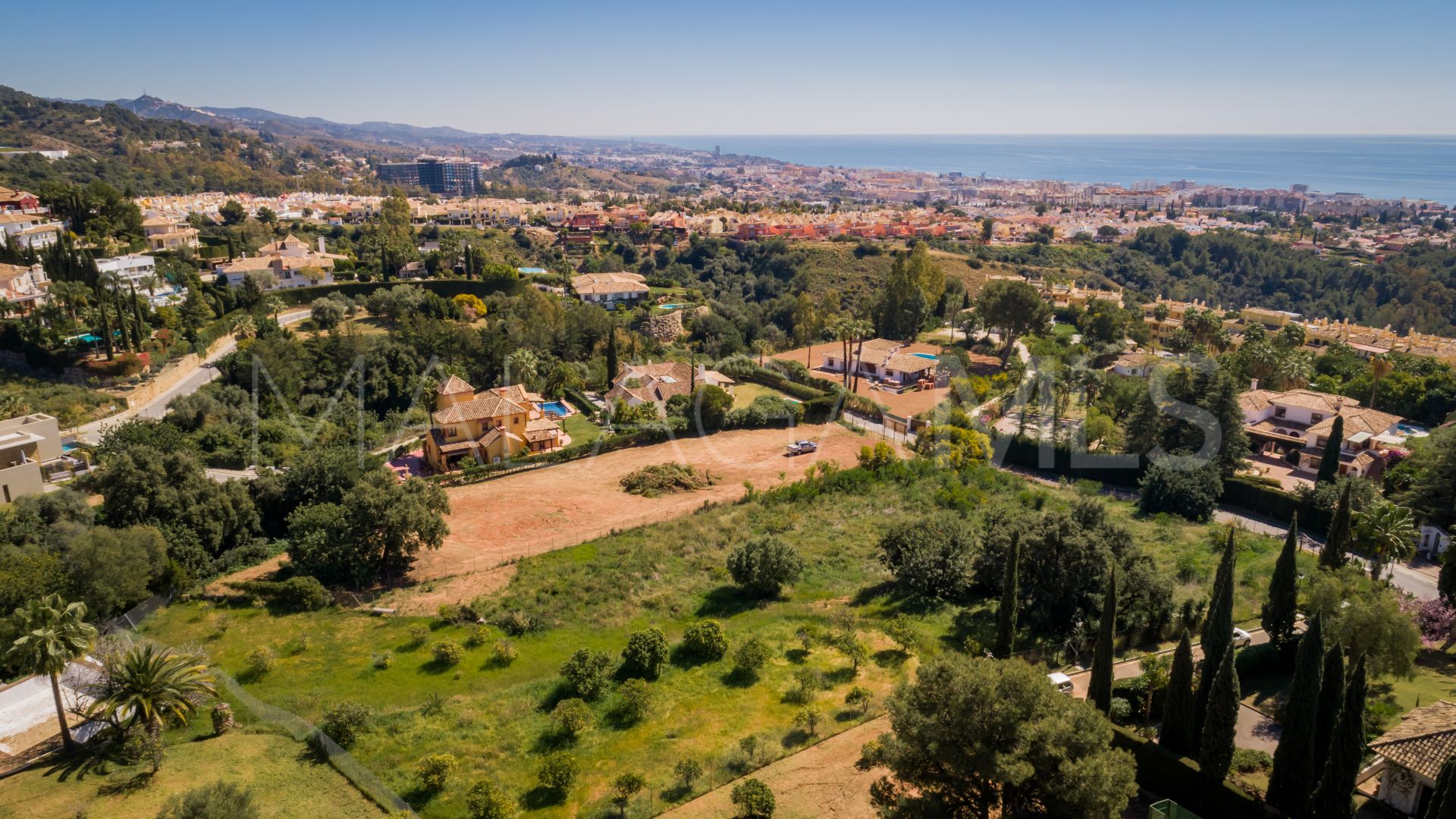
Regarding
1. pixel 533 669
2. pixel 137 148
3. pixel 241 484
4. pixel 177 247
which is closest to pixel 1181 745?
pixel 533 669

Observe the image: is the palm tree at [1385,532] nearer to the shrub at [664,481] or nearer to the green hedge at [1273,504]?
the green hedge at [1273,504]

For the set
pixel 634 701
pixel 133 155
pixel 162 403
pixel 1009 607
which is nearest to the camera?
pixel 634 701

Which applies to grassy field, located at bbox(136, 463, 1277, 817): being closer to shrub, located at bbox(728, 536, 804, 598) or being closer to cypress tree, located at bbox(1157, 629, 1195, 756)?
shrub, located at bbox(728, 536, 804, 598)

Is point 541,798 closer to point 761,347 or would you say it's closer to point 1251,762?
point 1251,762

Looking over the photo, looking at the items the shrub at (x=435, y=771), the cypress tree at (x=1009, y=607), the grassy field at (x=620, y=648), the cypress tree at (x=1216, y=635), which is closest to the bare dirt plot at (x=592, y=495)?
the grassy field at (x=620, y=648)

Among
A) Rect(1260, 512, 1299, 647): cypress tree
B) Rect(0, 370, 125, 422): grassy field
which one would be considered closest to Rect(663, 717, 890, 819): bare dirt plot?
Rect(1260, 512, 1299, 647): cypress tree

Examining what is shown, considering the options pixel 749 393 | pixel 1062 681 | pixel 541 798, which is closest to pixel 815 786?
pixel 541 798
